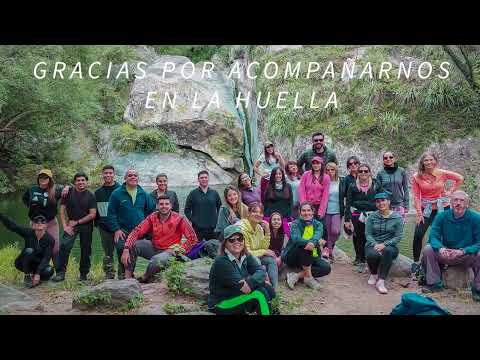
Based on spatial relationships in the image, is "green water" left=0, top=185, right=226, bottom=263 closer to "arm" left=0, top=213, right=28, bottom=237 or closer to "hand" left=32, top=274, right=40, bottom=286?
"hand" left=32, top=274, right=40, bottom=286

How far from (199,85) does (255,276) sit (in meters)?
A: 14.7

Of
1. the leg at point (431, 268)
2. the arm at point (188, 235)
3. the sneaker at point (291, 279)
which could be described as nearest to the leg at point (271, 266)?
the sneaker at point (291, 279)

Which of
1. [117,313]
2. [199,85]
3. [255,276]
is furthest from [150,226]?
[199,85]

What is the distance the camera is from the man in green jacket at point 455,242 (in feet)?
15.9

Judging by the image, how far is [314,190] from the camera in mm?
5738

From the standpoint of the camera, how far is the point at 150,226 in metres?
5.34

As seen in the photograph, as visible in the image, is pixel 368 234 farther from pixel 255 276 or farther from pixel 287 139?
pixel 287 139

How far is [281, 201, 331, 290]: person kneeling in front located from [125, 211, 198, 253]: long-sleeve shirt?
3.30 ft

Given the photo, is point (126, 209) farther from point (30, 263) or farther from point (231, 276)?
point (231, 276)

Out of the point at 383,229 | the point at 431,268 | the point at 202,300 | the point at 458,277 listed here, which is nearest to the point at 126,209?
the point at 202,300

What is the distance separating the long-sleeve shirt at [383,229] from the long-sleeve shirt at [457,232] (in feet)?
1.15

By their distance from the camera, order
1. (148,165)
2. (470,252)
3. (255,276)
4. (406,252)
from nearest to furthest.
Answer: (255,276) < (470,252) < (406,252) < (148,165)

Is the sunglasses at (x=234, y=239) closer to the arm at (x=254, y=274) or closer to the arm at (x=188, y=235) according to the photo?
the arm at (x=254, y=274)

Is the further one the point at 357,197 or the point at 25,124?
the point at 25,124
